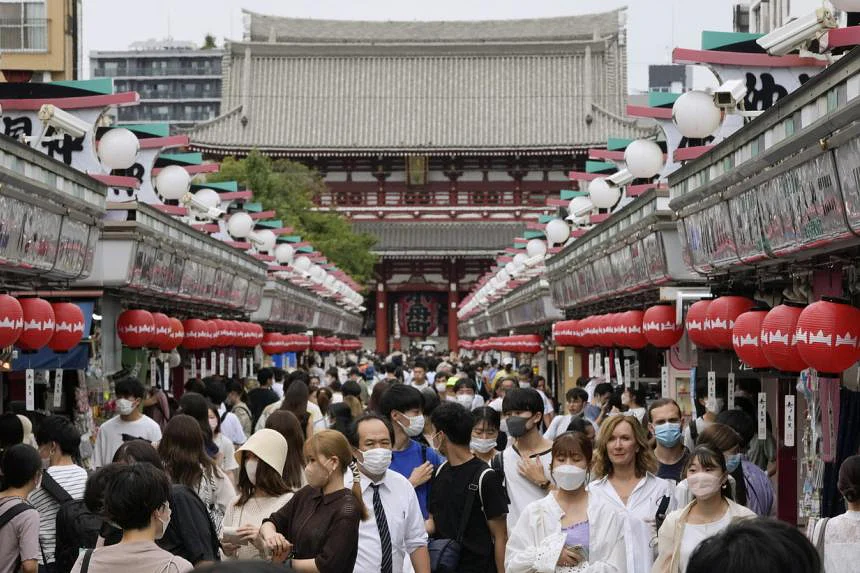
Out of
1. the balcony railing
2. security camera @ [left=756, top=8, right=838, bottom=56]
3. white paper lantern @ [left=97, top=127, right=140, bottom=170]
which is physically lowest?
white paper lantern @ [left=97, top=127, right=140, bottom=170]

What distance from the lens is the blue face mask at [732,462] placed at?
340 inches

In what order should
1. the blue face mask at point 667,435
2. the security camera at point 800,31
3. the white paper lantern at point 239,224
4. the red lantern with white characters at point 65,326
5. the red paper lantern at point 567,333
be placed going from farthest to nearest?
1. the white paper lantern at point 239,224
2. the red paper lantern at point 567,333
3. the red lantern with white characters at point 65,326
4. the security camera at point 800,31
5. the blue face mask at point 667,435

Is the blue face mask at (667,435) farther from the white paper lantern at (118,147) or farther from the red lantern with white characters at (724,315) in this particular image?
the white paper lantern at (118,147)

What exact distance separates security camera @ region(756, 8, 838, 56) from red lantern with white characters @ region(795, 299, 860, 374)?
10.1 ft

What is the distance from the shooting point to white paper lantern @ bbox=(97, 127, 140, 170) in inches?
692

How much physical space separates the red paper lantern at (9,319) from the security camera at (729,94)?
5869mm

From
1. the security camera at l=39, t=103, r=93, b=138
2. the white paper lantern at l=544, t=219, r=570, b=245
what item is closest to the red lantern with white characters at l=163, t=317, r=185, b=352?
the security camera at l=39, t=103, r=93, b=138

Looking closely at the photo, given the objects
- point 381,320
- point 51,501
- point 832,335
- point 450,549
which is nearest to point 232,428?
point 51,501

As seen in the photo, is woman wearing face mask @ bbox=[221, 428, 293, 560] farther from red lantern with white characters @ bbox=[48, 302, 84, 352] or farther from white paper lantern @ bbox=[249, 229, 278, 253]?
white paper lantern @ bbox=[249, 229, 278, 253]

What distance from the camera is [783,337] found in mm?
9859

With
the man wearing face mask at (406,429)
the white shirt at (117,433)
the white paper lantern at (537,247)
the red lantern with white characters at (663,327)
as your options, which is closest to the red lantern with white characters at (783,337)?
the man wearing face mask at (406,429)

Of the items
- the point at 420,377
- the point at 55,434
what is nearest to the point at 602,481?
the point at 55,434

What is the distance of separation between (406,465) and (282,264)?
26.2 meters

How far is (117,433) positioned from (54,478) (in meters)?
3.28
